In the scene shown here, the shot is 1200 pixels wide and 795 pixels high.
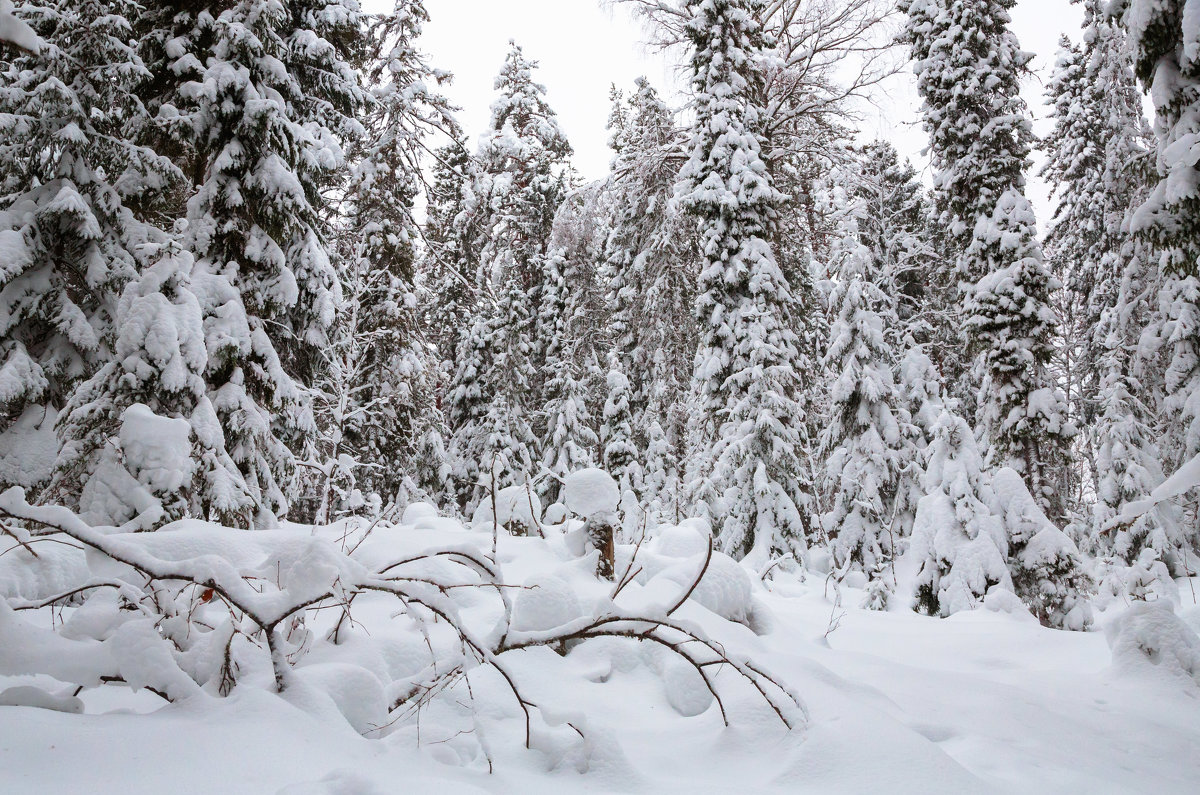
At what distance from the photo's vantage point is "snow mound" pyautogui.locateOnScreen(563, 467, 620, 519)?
419cm

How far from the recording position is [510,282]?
20.6 m

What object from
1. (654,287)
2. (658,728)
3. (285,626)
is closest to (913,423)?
(654,287)

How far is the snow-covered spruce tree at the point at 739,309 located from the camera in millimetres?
11203

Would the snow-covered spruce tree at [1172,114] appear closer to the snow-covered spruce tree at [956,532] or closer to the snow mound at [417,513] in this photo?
the snow-covered spruce tree at [956,532]

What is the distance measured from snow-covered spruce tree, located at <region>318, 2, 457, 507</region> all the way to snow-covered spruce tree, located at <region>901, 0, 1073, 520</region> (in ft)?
30.4

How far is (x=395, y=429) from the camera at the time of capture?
14914mm

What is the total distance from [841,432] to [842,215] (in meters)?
5.04

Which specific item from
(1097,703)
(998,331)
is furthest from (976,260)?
(1097,703)

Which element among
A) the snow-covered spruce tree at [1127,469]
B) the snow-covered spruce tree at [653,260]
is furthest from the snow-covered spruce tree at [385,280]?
the snow-covered spruce tree at [1127,469]

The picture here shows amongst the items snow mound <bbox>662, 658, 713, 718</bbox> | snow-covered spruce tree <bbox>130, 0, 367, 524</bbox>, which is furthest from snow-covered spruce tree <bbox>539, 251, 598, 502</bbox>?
snow mound <bbox>662, 658, 713, 718</bbox>

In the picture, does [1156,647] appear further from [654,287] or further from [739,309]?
[654,287]

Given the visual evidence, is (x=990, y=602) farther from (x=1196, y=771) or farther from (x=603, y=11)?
(x=603, y=11)

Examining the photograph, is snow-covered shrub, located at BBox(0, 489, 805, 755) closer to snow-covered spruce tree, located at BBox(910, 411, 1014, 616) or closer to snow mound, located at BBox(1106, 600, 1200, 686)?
snow mound, located at BBox(1106, 600, 1200, 686)

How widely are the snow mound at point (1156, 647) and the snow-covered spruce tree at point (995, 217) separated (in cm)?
734
